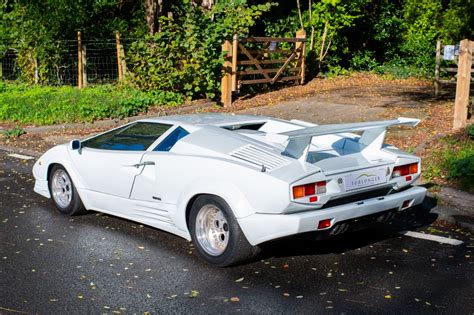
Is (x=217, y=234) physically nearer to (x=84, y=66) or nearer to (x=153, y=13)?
(x=84, y=66)

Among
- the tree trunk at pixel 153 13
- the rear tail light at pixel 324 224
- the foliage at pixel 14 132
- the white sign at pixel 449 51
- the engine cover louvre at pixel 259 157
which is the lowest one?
the foliage at pixel 14 132

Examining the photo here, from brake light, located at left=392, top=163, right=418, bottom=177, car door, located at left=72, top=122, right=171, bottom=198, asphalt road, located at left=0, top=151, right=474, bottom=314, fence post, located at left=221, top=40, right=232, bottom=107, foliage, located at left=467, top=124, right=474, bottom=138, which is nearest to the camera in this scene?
asphalt road, located at left=0, top=151, right=474, bottom=314

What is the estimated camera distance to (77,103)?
16125mm

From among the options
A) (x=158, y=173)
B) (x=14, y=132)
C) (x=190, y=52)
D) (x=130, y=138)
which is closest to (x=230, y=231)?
(x=158, y=173)

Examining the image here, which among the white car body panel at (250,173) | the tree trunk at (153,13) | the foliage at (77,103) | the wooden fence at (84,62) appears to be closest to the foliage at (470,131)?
the white car body panel at (250,173)

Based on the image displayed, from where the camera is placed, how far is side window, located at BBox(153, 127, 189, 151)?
6.65 m

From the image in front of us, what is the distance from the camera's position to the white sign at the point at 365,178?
5855 millimetres

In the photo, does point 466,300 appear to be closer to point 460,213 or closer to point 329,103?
point 460,213

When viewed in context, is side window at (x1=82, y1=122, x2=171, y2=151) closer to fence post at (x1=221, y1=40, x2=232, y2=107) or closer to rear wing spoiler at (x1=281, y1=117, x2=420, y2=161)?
rear wing spoiler at (x1=281, y1=117, x2=420, y2=161)

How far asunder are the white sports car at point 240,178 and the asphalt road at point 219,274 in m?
0.28

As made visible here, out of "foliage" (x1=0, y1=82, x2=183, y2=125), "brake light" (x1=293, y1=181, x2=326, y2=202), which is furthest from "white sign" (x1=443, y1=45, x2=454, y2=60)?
"brake light" (x1=293, y1=181, x2=326, y2=202)

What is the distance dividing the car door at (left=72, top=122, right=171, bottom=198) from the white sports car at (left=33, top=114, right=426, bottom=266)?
0.5 inches

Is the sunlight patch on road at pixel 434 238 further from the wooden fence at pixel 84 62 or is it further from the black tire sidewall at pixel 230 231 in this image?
the wooden fence at pixel 84 62

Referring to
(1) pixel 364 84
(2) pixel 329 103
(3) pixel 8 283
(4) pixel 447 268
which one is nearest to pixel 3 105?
(2) pixel 329 103
